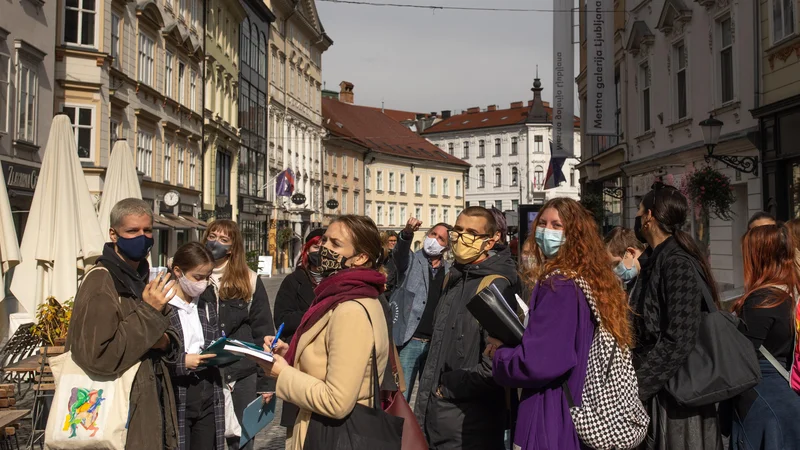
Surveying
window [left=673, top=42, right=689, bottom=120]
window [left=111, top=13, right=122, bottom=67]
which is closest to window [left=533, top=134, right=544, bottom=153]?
window [left=111, top=13, right=122, bottom=67]

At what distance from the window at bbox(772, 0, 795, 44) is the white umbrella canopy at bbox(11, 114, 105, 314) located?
11.7 meters

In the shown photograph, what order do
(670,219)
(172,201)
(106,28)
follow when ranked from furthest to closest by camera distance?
(172,201)
(106,28)
(670,219)

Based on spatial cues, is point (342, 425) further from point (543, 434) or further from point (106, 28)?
point (106, 28)

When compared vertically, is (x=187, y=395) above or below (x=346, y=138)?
below

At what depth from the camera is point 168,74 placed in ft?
111

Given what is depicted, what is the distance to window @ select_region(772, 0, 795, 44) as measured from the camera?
1433cm

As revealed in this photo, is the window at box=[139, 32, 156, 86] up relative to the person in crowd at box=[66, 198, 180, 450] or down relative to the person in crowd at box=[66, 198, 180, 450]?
up

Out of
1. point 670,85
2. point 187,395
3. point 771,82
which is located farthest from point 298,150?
point 187,395

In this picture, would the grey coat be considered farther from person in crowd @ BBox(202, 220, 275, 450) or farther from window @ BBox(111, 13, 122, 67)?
window @ BBox(111, 13, 122, 67)

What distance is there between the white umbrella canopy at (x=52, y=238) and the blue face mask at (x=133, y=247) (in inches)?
260

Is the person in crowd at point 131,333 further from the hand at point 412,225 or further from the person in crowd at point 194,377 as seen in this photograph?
the hand at point 412,225

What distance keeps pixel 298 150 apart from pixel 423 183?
26.9 metres

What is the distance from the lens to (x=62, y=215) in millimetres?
11266

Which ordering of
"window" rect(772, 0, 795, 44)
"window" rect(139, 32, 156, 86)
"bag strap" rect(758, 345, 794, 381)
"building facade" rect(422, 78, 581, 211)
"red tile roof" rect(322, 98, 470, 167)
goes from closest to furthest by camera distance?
"bag strap" rect(758, 345, 794, 381), "window" rect(772, 0, 795, 44), "window" rect(139, 32, 156, 86), "red tile roof" rect(322, 98, 470, 167), "building facade" rect(422, 78, 581, 211)
